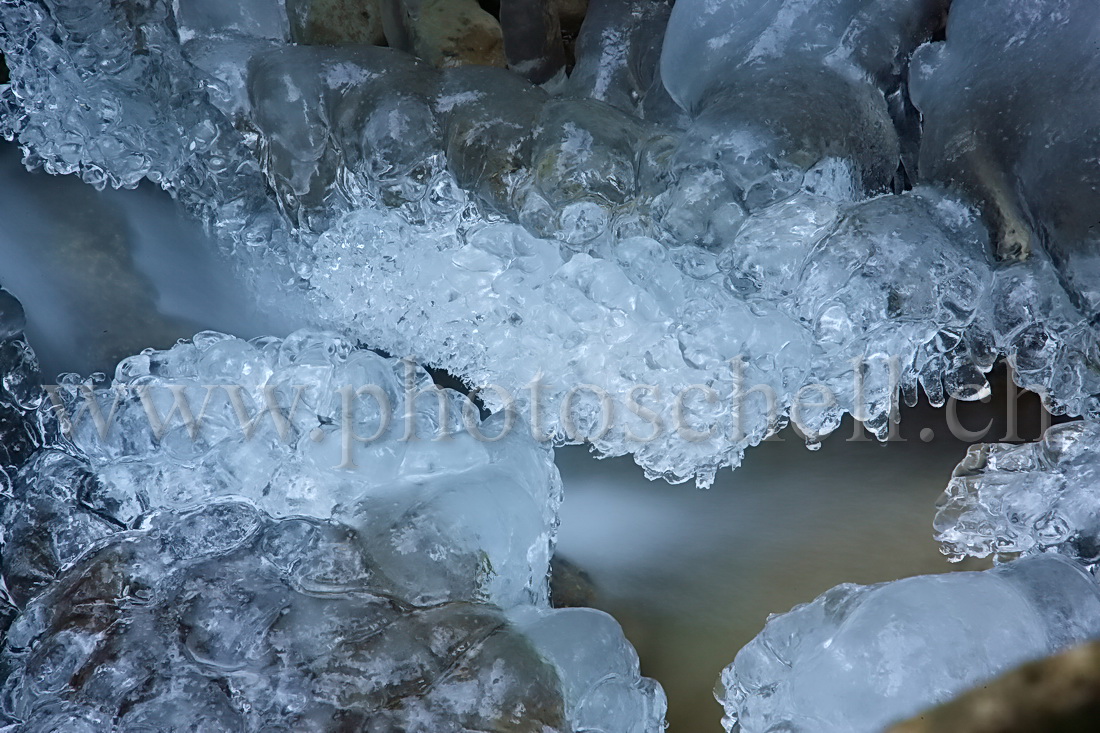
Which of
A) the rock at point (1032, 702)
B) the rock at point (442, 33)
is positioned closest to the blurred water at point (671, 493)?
the rock at point (1032, 702)

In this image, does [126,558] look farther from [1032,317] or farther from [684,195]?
[1032,317]

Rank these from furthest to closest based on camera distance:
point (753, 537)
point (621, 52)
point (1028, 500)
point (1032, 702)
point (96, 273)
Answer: point (96, 273)
point (621, 52)
point (753, 537)
point (1028, 500)
point (1032, 702)

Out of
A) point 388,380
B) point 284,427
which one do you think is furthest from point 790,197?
point 284,427

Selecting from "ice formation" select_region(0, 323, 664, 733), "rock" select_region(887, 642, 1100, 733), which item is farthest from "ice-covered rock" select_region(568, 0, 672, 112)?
"rock" select_region(887, 642, 1100, 733)

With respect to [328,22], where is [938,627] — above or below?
below

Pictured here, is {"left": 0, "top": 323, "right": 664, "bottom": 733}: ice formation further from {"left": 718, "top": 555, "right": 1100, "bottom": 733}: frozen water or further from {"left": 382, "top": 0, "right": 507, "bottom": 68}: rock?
{"left": 382, "top": 0, "right": 507, "bottom": 68}: rock

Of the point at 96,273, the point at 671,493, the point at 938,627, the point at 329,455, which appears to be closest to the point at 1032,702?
the point at 938,627

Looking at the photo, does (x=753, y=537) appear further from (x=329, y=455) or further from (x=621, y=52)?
(x=621, y=52)
